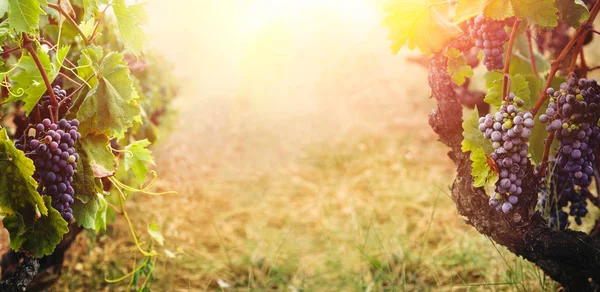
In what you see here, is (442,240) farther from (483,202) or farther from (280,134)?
(280,134)

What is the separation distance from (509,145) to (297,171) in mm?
3013

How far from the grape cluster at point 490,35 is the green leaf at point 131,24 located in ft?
3.48

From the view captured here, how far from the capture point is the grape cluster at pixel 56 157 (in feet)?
4.08

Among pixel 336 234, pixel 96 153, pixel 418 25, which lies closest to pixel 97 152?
pixel 96 153

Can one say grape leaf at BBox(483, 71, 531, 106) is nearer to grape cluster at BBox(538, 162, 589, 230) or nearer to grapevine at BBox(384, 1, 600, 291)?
grapevine at BBox(384, 1, 600, 291)

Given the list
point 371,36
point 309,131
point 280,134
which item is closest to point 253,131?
point 280,134

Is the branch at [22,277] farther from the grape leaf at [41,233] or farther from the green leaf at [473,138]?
the green leaf at [473,138]

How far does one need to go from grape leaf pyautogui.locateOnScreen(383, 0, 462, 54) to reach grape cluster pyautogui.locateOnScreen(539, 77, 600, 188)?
1.22 feet

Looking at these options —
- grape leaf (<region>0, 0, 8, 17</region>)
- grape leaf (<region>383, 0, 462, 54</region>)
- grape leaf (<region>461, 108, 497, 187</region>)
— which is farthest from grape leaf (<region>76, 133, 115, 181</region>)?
grape leaf (<region>461, 108, 497, 187</region>)

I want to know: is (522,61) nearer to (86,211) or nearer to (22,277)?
(86,211)

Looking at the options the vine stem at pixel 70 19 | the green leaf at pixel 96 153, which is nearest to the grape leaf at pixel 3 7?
the vine stem at pixel 70 19

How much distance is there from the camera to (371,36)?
7184mm

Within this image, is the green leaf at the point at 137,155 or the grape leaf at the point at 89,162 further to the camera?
the green leaf at the point at 137,155

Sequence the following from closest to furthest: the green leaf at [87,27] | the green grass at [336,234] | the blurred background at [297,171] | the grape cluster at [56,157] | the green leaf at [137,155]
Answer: the grape cluster at [56,157], the green leaf at [87,27], the green leaf at [137,155], the green grass at [336,234], the blurred background at [297,171]
